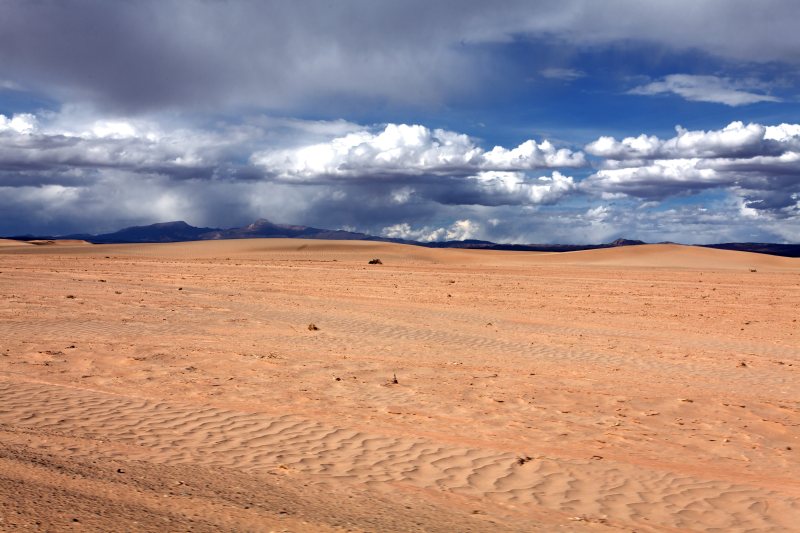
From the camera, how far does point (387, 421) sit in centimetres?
1003

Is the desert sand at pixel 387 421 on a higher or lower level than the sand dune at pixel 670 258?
lower

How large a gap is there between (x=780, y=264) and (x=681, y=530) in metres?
81.7

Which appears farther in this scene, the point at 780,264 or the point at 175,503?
the point at 780,264

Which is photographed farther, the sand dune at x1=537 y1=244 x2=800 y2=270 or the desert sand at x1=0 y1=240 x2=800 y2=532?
the sand dune at x1=537 y1=244 x2=800 y2=270

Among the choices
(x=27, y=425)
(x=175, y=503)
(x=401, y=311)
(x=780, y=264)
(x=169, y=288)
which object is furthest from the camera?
(x=780, y=264)

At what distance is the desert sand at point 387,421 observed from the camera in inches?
263

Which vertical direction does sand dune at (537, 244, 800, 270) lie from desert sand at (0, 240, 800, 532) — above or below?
above

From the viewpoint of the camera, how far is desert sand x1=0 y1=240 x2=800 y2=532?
6.67 metres

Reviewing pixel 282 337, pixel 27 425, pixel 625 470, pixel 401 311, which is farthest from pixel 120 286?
pixel 625 470

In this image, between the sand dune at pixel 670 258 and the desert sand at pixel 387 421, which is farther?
the sand dune at pixel 670 258

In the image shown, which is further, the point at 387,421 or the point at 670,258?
the point at 670,258

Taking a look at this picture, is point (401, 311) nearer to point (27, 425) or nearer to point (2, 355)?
point (2, 355)

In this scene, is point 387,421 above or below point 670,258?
below

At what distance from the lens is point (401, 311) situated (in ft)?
79.2
